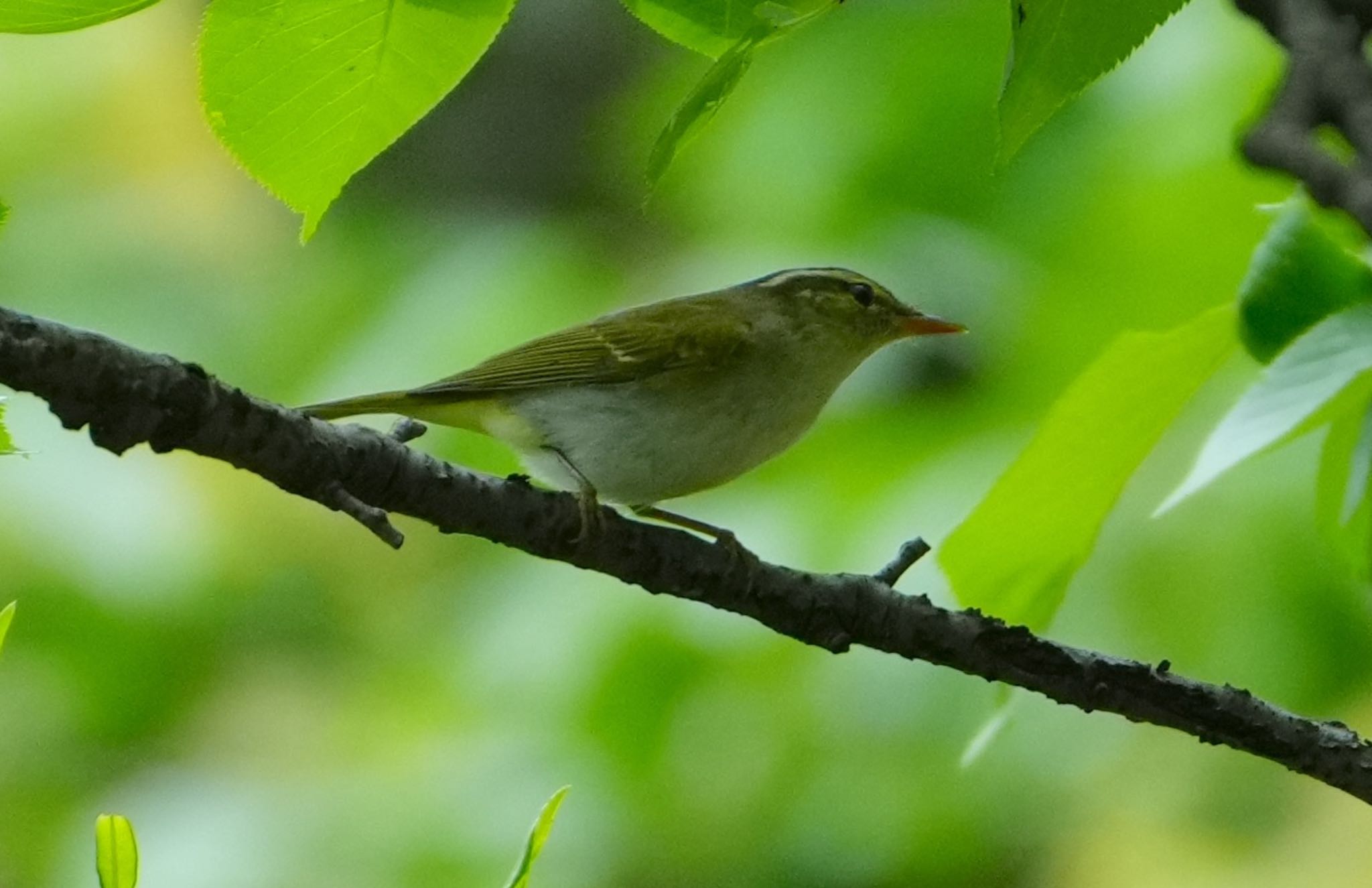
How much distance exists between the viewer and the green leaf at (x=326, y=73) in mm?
1147

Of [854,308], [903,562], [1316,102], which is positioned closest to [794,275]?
[854,308]

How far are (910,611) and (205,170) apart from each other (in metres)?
5.14

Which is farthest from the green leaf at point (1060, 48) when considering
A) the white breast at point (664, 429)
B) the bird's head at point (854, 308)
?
the bird's head at point (854, 308)

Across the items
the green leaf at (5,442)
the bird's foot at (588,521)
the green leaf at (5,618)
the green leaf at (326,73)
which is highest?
the green leaf at (326,73)

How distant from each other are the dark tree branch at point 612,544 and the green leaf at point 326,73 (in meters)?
0.21

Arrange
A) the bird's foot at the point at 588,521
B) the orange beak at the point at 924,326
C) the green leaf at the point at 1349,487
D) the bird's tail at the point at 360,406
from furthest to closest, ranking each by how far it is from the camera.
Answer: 1. the orange beak at the point at 924,326
2. the bird's tail at the point at 360,406
3. the bird's foot at the point at 588,521
4. the green leaf at the point at 1349,487

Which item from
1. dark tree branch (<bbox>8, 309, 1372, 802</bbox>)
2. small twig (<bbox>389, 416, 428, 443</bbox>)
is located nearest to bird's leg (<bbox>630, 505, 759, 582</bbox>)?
dark tree branch (<bbox>8, 309, 1372, 802</bbox>)

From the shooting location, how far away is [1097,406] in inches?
61.4

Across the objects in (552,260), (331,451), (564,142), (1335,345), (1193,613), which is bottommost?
(331,451)

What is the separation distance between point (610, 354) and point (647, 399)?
0.17 metres

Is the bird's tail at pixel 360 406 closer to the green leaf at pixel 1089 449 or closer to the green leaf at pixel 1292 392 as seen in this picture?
the green leaf at pixel 1089 449

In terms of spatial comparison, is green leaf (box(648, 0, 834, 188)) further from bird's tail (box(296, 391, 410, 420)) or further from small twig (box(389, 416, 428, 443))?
bird's tail (box(296, 391, 410, 420))


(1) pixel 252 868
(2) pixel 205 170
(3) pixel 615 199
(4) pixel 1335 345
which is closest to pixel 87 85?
(2) pixel 205 170

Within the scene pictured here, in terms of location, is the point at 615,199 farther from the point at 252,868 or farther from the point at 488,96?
the point at 252,868
